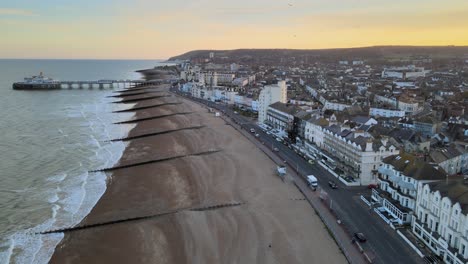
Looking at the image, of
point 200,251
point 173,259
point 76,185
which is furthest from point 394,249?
point 76,185

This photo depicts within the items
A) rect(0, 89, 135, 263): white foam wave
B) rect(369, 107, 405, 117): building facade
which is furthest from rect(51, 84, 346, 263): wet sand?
rect(369, 107, 405, 117): building facade

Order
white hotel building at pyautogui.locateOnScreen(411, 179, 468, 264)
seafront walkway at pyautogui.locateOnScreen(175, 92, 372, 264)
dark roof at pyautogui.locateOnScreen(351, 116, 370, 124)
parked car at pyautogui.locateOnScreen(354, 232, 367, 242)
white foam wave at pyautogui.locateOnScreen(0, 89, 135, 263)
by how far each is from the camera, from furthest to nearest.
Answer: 1. dark roof at pyautogui.locateOnScreen(351, 116, 370, 124)
2. white foam wave at pyautogui.locateOnScreen(0, 89, 135, 263)
3. parked car at pyautogui.locateOnScreen(354, 232, 367, 242)
4. seafront walkway at pyautogui.locateOnScreen(175, 92, 372, 264)
5. white hotel building at pyautogui.locateOnScreen(411, 179, 468, 264)

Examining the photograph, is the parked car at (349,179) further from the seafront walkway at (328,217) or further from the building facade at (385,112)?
the building facade at (385,112)

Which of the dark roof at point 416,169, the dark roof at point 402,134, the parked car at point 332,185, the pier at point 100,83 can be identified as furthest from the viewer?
the pier at point 100,83

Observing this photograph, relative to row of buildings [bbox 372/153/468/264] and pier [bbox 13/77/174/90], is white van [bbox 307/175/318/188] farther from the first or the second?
pier [bbox 13/77/174/90]

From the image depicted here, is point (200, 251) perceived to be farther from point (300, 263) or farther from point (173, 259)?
point (300, 263)

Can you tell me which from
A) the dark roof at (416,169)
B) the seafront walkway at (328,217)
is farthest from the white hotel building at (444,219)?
the seafront walkway at (328,217)
